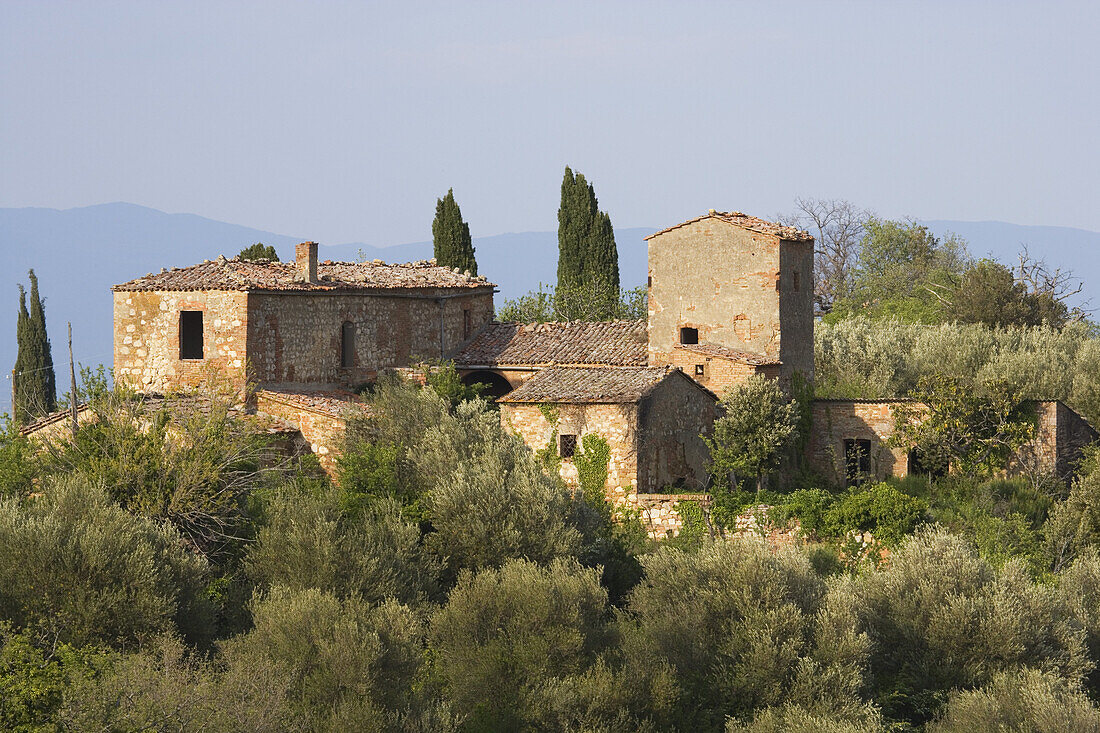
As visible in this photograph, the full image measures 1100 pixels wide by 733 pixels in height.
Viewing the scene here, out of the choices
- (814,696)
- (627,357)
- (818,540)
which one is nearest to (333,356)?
(627,357)

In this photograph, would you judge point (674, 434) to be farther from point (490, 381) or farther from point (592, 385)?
point (490, 381)

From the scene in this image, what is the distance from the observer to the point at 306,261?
94.5 feet

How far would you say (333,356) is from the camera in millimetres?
29078

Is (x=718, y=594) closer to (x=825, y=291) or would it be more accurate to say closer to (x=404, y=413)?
(x=404, y=413)

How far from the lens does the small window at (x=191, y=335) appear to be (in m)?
27.8

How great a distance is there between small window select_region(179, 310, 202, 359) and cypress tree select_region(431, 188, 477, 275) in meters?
18.0

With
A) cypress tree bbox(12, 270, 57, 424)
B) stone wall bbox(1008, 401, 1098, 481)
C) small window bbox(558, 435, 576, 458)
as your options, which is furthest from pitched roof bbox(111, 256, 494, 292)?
cypress tree bbox(12, 270, 57, 424)

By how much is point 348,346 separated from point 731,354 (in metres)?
8.26

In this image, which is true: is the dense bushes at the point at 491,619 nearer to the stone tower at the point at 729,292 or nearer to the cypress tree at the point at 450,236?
the stone tower at the point at 729,292

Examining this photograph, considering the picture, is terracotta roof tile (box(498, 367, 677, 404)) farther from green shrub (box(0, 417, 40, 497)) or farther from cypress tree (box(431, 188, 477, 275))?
cypress tree (box(431, 188, 477, 275))

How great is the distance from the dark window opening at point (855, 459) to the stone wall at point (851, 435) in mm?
109

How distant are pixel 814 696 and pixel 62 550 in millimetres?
10361

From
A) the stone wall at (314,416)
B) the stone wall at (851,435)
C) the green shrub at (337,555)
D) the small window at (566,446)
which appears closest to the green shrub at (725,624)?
the green shrub at (337,555)

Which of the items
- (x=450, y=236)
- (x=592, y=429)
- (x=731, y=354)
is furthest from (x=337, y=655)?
(x=450, y=236)
